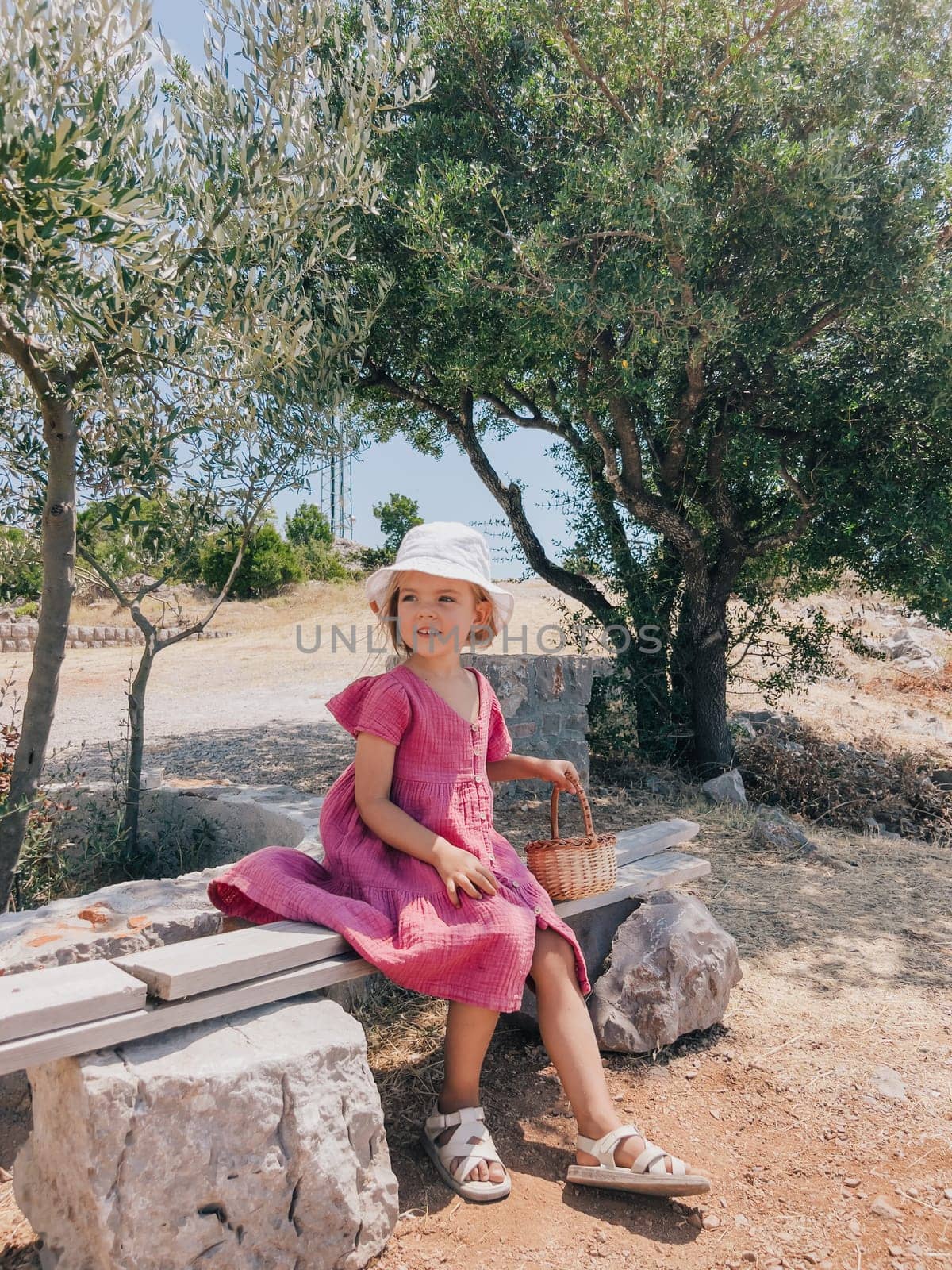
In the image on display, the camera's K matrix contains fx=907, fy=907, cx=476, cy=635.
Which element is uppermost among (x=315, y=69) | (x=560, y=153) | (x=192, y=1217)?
(x=560, y=153)

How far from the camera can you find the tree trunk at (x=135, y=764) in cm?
440

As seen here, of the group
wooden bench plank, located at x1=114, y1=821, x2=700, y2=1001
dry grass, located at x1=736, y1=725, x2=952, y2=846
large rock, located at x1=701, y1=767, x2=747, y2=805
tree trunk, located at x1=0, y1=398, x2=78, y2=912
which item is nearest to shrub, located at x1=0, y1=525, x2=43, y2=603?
tree trunk, located at x1=0, y1=398, x2=78, y2=912

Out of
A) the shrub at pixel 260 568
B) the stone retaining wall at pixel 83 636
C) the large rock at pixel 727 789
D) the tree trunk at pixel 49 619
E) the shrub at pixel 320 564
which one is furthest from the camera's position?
the shrub at pixel 320 564

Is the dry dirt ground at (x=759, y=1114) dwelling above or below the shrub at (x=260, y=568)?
below

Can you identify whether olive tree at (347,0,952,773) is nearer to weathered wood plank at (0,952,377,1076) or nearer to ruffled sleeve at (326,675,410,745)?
ruffled sleeve at (326,675,410,745)

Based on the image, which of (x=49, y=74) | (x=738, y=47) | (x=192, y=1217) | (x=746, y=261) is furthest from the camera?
(x=746, y=261)

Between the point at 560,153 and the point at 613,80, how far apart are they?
68cm

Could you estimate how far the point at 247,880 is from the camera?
2633 mm

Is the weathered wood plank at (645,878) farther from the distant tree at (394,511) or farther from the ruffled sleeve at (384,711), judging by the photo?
the distant tree at (394,511)

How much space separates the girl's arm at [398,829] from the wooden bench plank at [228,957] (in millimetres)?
313

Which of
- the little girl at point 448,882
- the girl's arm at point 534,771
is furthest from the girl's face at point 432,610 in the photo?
the girl's arm at point 534,771

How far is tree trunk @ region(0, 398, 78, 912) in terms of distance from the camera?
3396 millimetres

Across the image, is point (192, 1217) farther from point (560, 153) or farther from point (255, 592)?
point (255, 592)

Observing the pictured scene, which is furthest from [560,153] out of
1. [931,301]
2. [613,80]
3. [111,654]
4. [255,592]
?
[255,592]
